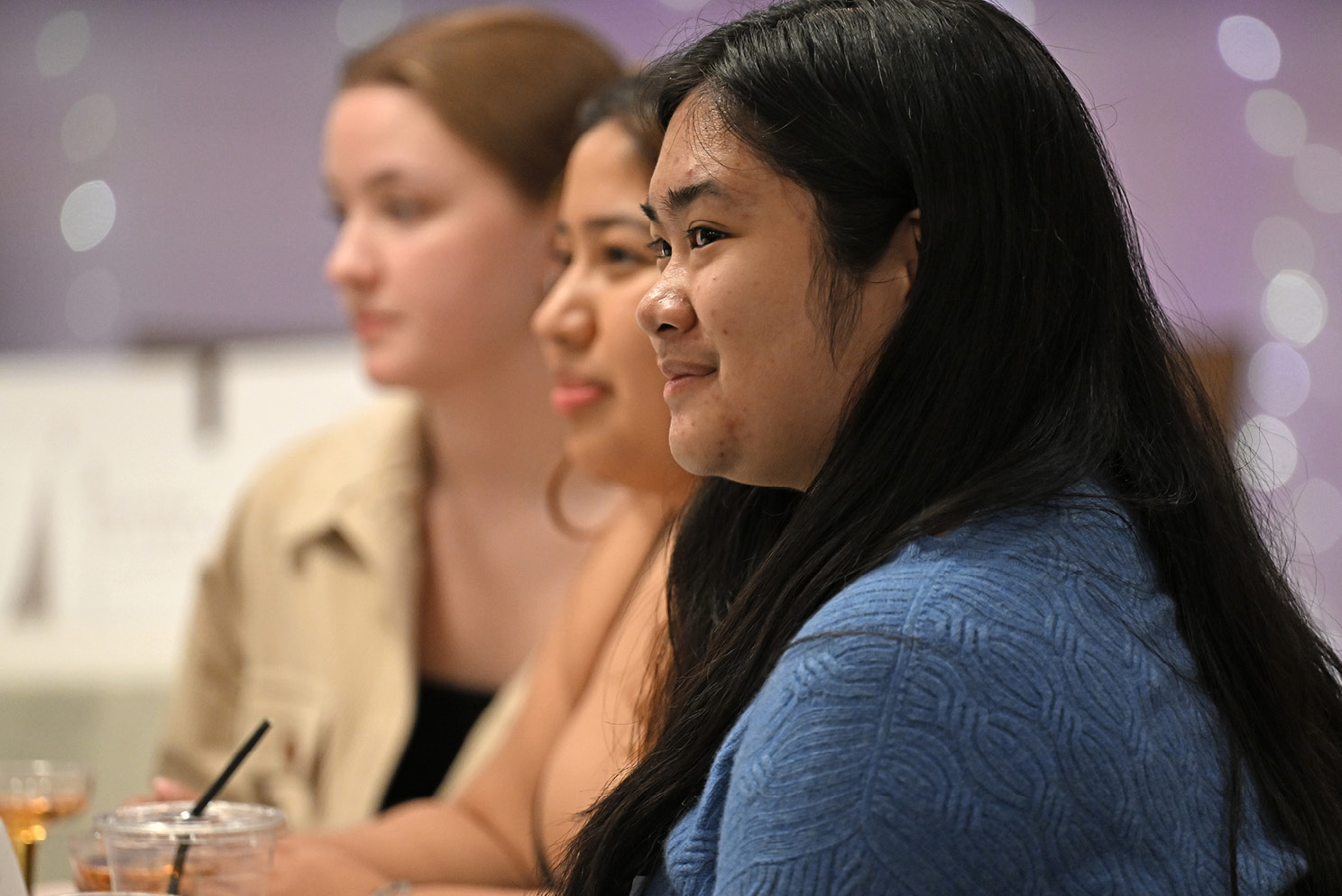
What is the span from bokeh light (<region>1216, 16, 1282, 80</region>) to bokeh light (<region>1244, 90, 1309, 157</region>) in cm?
5

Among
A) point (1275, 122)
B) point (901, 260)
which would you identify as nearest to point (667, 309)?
point (901, 260)

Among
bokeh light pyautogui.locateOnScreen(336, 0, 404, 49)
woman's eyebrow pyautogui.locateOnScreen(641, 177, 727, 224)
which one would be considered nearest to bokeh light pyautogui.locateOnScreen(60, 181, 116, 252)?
bokeh light pyautogui.locateOnScreen(336, 0, 404, 49)

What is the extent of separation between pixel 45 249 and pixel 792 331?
3054 millimetres

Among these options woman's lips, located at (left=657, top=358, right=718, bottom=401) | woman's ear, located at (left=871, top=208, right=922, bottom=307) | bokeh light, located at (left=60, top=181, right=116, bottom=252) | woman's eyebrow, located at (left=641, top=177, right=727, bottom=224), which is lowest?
woman's lips, located at (left=657, top=358, right=718, bottom=401)

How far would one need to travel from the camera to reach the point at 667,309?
99 centimetres

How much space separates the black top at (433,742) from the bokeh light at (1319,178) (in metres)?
2.37

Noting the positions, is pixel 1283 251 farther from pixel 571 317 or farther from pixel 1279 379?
pixel 571 317

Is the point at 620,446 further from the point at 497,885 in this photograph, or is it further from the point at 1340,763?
the point at 1340,763

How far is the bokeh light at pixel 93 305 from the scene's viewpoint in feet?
11.6

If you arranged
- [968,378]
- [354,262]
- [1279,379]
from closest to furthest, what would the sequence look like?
1. [968,378]
2. [354,262]
3. [1279,379]

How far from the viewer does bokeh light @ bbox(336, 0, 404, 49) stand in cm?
353

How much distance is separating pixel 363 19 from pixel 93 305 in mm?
941

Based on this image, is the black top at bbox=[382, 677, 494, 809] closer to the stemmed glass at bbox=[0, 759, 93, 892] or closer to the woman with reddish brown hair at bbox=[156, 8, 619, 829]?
the woman with reddish brown hair at bbox=[156, 8, 619, 829]

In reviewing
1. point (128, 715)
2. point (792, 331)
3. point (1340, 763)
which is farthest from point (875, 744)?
point (128, 715)
